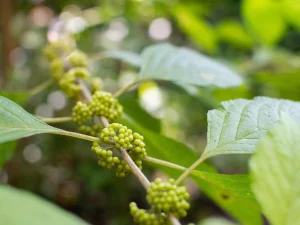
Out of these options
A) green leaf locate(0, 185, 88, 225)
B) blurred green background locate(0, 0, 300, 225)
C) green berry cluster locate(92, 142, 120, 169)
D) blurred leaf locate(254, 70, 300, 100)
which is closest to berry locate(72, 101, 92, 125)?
green berry cluster locate(92, 142, 120, 169)

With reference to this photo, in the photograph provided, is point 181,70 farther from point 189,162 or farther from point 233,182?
point 233,182

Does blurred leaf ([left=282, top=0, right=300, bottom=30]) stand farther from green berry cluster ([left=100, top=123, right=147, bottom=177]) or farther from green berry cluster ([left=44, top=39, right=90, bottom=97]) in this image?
green berry cluster ([left=100, top=123, right=147, bottom=177])

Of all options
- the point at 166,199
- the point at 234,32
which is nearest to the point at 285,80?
the point at 234,32

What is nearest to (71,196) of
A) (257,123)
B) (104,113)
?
(104,113)

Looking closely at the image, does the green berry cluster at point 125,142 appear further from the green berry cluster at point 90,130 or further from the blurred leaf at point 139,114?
the blurred leaf at point 139,114

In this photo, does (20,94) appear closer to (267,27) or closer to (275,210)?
(275,210)

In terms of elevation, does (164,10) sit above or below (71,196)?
above

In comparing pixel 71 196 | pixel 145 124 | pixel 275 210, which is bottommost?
pixel 275 210
